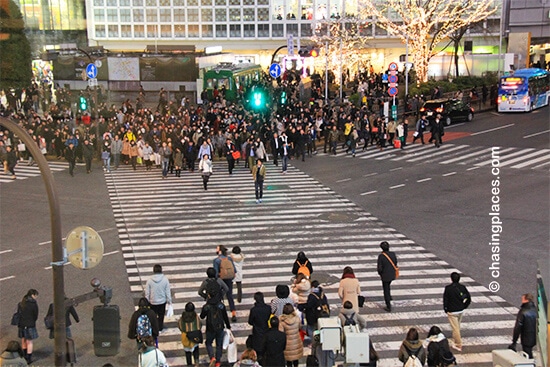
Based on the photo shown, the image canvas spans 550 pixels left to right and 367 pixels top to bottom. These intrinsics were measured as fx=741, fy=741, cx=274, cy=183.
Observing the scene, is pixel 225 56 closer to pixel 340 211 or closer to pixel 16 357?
pixel 340 211

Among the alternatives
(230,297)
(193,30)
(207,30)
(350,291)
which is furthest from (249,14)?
(350,291)

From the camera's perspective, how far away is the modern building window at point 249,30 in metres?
72.0

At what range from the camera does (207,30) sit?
236ft

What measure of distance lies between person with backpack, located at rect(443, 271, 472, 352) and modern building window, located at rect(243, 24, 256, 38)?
61360 millimetres

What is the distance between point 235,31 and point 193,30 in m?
4.08

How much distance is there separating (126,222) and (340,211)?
6624mm

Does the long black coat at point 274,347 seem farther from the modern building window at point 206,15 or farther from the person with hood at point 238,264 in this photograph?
the modern building window at point 206,15

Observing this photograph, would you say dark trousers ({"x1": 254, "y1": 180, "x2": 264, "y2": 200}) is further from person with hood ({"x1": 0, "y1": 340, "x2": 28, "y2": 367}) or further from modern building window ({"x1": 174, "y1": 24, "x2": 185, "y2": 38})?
modern building window ({"x1": 174, "y1": 24, "x2": 185, "y2": 38})

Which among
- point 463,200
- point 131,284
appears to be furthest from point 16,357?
point 463,200

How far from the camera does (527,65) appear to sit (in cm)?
5872

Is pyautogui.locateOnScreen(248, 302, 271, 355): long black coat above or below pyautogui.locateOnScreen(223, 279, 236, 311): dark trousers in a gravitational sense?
above

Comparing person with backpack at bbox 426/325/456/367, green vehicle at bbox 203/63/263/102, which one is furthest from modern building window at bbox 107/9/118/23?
person with backpack at bbox 426/325/456/367

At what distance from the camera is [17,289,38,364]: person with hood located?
505 inches

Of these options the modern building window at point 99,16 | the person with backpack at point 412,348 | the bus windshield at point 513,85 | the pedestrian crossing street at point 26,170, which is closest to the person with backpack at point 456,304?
the person with backpack at point 412,348
